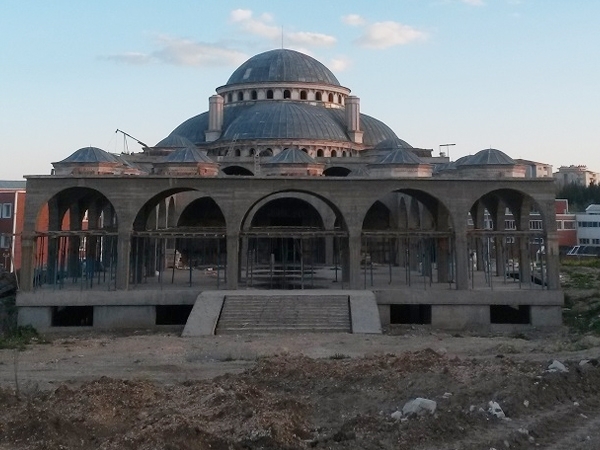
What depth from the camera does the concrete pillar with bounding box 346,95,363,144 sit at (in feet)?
131

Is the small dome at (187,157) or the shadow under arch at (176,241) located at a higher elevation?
the small dome at (187,157)

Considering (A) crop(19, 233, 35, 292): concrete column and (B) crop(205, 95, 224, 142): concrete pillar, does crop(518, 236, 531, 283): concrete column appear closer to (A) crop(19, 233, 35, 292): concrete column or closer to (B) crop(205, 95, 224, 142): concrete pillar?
(A) crop(19, 233, 35, 292): concrete column

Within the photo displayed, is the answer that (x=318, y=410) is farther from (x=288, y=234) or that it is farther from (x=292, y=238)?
(x=292, y=238)

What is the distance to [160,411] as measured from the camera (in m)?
9.20

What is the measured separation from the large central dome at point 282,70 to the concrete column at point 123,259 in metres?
22.6

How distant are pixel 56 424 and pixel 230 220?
1499 cm

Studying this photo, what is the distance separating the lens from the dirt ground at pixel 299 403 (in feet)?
25.9

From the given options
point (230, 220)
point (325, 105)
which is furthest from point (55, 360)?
point (325, 105)

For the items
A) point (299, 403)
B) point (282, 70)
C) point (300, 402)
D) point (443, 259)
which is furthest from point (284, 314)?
point (282, 70)

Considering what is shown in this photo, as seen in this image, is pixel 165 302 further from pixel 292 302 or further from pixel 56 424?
pixel 56 424

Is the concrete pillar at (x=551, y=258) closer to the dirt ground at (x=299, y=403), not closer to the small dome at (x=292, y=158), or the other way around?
the dirt ground at (x=299, y=403)

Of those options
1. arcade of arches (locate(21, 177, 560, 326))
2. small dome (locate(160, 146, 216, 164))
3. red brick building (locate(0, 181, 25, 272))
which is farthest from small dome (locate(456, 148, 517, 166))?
red brick building (locate(0, 181, 25, 272))

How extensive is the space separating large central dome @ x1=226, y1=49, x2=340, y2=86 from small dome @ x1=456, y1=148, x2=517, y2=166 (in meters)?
20.0

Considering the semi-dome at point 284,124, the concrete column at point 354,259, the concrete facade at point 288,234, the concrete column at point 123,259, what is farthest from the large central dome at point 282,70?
the concrete column at point 123,259
